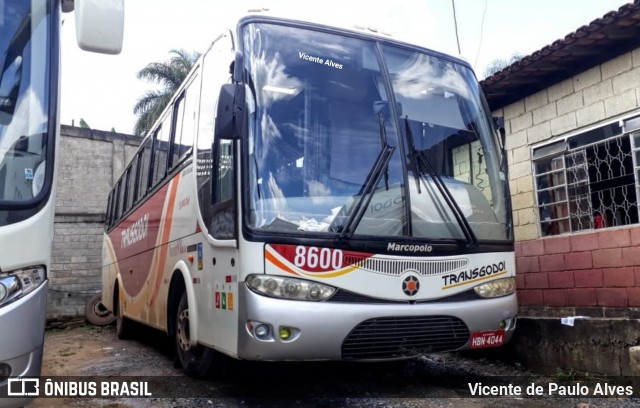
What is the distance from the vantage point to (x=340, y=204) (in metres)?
4.00

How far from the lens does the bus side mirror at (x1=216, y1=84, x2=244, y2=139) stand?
3.88 m

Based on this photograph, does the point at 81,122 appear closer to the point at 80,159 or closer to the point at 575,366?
the point at 80,159

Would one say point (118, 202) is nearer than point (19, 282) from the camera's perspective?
No

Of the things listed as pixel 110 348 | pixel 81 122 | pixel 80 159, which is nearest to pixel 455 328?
pixel 110 348

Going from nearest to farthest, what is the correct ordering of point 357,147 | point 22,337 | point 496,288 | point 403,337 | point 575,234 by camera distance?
point 22,337 < point 403,337 < point 357,147 < point 496,288 < point 575,234

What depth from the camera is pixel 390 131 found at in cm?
432

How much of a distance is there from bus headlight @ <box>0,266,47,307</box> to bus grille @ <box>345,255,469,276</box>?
1.93m

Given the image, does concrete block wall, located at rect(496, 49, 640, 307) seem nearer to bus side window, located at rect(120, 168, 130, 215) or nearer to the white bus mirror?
the white bus mirror

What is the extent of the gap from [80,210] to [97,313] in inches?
114

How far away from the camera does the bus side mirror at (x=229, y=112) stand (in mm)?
3883

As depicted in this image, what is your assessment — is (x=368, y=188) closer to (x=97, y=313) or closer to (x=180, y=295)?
(x=180, y=295)

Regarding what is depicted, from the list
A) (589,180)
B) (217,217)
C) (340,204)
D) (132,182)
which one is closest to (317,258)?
(340,204)

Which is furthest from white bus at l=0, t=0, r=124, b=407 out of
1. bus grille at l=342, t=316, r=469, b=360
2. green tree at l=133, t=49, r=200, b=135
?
green tree at l=133, t=49, r=200, b=135

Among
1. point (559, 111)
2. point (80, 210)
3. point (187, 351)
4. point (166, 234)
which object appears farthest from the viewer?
point (80, 210)
